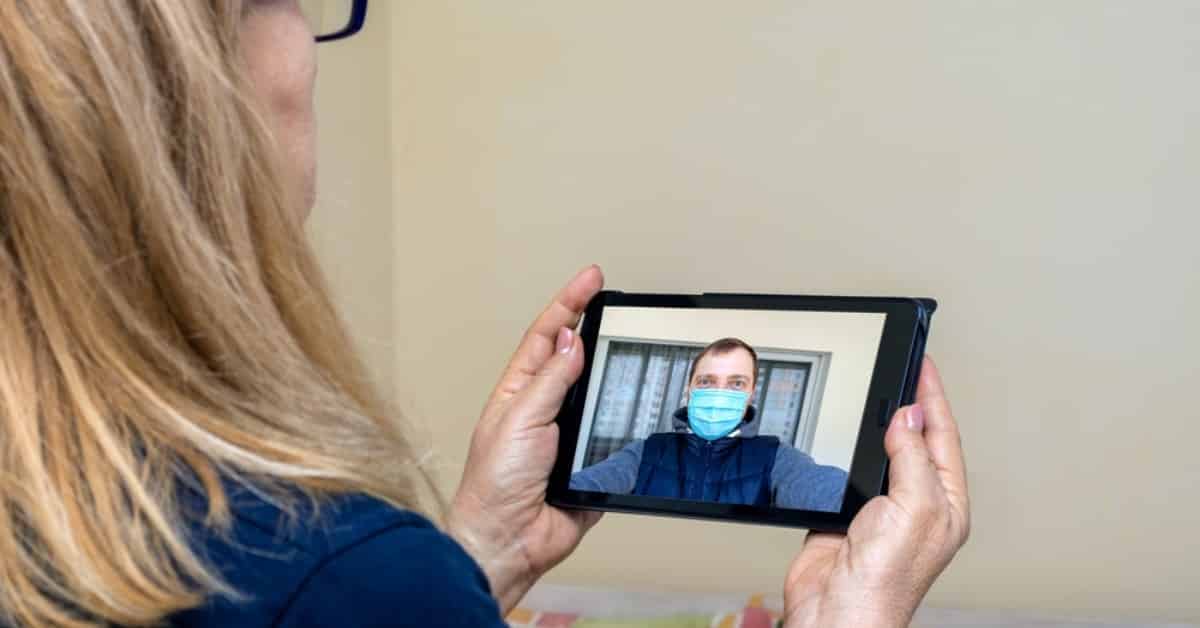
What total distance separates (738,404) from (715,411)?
2 centimetres

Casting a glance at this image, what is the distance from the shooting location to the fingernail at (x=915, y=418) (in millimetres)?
950

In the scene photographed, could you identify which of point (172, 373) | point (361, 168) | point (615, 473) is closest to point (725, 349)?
point (615, 473)

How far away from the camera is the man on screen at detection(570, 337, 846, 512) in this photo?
1012 millimetres

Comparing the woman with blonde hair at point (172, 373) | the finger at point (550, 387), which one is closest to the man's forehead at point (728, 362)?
the finger at point (550, 387)

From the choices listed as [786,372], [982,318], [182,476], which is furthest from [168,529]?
[982,318]

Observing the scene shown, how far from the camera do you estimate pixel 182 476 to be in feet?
1.57

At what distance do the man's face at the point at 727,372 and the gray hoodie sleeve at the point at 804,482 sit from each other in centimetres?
7

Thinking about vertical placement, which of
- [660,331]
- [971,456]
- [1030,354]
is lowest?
[971,456]

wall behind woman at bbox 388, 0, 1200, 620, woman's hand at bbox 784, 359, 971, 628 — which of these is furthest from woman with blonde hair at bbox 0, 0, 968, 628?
wall behind woman at bbox 388, 0, 1200, 620

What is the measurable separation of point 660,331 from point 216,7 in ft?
2.03

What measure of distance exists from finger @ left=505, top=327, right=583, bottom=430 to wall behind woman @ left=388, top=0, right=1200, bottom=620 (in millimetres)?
860

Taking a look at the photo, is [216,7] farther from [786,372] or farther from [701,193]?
[701,193]

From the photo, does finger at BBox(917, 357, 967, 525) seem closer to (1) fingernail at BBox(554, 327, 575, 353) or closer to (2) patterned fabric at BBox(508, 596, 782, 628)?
(1) fingernail at BBox(554, 327, 575, 353)

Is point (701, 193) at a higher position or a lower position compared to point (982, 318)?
higher
